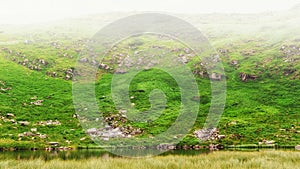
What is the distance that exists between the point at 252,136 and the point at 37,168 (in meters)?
36.5

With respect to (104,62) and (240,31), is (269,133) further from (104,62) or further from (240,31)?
(240,31)

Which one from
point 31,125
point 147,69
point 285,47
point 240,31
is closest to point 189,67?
point 147,69

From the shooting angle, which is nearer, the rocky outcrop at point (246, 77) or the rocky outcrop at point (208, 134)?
the rocky outcrop at point (208, 134)

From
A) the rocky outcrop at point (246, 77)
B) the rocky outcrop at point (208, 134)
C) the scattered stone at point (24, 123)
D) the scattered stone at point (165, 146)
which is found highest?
the rocky outcrop at point (246, 77)

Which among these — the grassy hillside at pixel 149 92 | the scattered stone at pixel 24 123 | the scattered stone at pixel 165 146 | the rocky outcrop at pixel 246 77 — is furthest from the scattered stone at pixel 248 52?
the scattered stone at pixel 24 123

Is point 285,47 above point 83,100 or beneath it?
above

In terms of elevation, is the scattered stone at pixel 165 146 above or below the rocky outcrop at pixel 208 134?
below

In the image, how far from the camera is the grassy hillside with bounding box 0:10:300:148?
145 feet

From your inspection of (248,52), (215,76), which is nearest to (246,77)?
(215,76)

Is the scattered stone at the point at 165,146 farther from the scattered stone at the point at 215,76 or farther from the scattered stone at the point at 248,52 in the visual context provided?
the scattered stone at the point at 248,52

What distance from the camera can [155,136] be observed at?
45.5m

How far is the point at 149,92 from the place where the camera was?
6656 cm

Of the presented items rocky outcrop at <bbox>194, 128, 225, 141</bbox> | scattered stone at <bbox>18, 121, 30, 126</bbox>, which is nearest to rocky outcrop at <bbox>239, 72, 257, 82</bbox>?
rocky outcrop at <bbox>194, 128, 225, 141</bbox>

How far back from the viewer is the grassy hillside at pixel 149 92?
145 ft
